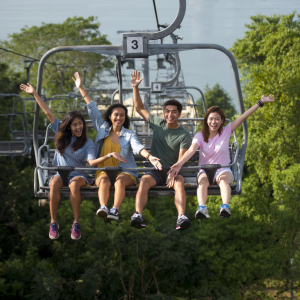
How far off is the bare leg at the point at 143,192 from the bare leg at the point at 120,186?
140 millimetres

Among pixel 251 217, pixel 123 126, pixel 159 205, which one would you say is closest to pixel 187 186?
pixel 123 126

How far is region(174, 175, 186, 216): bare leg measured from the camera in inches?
151

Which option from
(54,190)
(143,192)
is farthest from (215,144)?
(54,190)

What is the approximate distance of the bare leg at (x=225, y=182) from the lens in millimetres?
3852

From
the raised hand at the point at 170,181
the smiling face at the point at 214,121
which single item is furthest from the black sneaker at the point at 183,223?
the smiling face at the point at 214,121

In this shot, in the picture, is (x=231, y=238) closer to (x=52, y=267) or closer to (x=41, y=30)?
(x=52, y=267)

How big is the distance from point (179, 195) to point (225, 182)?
422 millimetres

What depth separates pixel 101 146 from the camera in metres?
4.30

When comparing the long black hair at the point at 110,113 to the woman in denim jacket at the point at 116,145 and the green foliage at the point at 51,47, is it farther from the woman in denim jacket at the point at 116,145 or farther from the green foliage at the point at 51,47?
the green foliage at the point at 51,47

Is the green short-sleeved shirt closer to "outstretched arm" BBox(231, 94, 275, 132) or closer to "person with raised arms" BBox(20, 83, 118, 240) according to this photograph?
"outstretched arm" BBox(231, 94, 275, 132)

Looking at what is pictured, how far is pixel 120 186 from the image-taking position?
395cm

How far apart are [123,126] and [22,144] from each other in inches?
162

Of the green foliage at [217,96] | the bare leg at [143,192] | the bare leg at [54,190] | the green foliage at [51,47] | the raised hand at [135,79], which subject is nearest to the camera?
the bare leg at [143,192]

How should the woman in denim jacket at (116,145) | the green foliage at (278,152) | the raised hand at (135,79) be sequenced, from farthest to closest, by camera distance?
the green foliage at (278,152)
the raised hand at (135,79)
the woman in denim jacket at (116,145)
